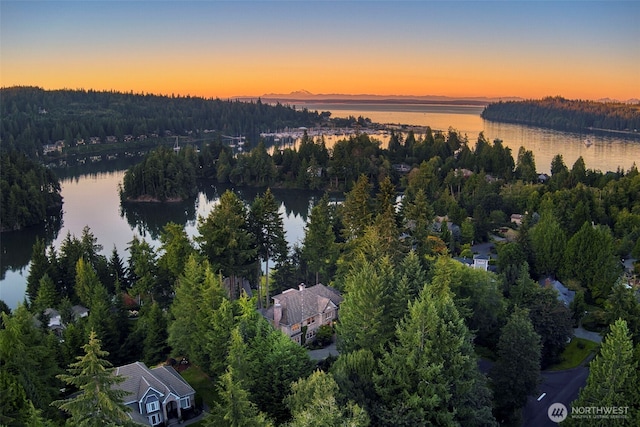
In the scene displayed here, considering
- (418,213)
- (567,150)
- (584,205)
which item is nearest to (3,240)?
(418,213)

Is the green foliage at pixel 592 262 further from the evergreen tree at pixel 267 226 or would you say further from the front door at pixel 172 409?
the front door at pixel 172 409

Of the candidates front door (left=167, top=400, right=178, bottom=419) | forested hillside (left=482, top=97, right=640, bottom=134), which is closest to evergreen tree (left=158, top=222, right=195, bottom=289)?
front door (left=167, top=400, right=178, bottom=419)

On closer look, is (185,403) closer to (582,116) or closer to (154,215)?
(154,215)

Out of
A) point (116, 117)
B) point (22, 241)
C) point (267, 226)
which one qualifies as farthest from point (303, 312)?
point (116, 117)

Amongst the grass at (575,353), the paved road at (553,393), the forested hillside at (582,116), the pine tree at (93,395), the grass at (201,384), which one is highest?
the forested hillside at (582,116)

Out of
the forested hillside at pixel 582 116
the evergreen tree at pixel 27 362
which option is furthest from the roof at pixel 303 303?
the forested hillside at pixel 582 116

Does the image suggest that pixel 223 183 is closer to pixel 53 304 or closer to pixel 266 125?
pixel 53 304
